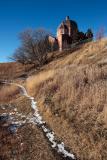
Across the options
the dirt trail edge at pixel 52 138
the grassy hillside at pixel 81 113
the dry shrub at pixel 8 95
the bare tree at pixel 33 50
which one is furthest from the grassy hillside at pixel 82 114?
the bare tree at pixel 33 50


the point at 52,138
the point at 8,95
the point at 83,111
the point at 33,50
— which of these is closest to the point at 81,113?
the point at 83,111

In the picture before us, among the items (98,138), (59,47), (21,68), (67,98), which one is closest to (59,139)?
(98,138)

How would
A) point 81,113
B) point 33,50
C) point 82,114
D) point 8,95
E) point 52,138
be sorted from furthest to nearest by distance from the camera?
point 33,50 < point 8,95 < point 81,113 < point 82,114 < point 52,138

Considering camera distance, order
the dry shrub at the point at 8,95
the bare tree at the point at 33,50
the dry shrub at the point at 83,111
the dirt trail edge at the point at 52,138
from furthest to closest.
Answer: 1. the bare tree at the point at 33,50
2. the dry shrub at the point at 8,95
3. the dry shrub at the point at 83,111
4. the dirt trail edge at the point at 52,138

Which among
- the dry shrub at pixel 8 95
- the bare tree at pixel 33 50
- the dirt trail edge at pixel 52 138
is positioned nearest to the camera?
the dirt trail edge at pixel 52 138

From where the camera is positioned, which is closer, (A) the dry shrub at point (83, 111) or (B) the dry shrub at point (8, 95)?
(A) the dry shrub at point (83, 111)

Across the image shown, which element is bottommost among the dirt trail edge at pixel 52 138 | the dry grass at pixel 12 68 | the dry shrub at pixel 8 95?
the dirt trail edge at pixel 52 138

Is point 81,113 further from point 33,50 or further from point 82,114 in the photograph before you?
point 33,50

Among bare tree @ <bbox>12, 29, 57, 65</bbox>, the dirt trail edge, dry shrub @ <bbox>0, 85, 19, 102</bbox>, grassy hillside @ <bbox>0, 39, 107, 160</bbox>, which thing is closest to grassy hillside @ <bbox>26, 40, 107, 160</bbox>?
grassy hillside @ <bbox>0, 39, 107, 160</bbox>

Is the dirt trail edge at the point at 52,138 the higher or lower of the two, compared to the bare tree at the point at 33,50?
lower

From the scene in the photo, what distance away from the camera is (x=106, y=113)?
26.5 feet

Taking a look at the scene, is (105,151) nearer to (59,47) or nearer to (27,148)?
(27,148)

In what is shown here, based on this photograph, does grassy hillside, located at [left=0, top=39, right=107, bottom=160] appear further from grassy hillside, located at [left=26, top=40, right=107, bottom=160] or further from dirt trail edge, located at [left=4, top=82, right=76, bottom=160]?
dirt trail edge, located at [left=4, top=82, right=76, bottom=160]

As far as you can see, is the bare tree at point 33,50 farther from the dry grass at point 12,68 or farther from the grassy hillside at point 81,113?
the grassy hillside at point 81,113
